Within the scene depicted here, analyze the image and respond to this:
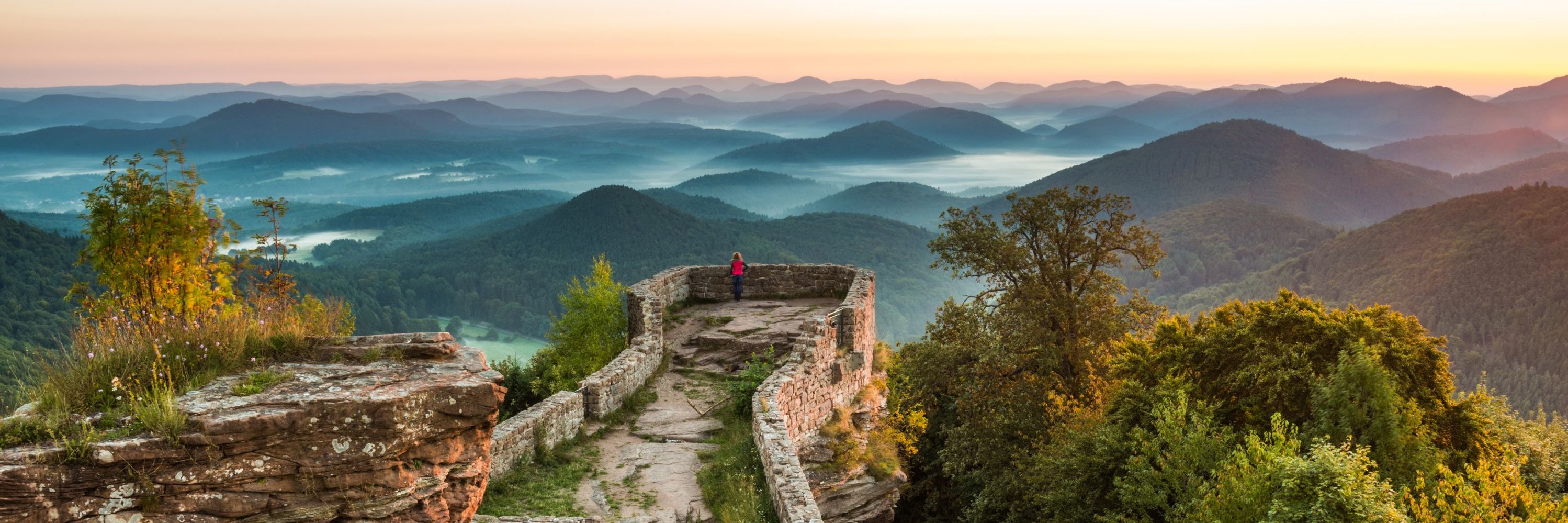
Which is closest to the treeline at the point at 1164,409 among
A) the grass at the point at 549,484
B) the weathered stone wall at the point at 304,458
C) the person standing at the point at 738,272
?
the person standing at the point at 738,272

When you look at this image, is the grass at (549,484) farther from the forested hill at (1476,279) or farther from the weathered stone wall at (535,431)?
the forested hill at (1476,279)

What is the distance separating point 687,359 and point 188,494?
48.9 feet

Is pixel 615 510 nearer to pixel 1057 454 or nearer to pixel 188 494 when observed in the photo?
pixel 188 494

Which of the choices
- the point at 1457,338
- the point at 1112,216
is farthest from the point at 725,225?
the point at 1112,216

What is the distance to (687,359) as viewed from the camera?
2233 cm

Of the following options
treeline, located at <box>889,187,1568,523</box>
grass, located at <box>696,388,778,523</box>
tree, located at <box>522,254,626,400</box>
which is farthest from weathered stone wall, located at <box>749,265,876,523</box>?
tree, located at <box>522,254,626,400</box>

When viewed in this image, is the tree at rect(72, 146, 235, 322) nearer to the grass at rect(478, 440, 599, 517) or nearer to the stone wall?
the grass at rect(478, 440, 599, 517)

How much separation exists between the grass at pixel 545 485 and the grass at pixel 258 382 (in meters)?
4.95

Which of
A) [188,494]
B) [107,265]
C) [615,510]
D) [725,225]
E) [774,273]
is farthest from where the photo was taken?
[725,225]

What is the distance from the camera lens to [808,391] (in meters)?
18.8

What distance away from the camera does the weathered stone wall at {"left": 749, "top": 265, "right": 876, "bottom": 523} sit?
1349 cm

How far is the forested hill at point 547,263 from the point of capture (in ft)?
519

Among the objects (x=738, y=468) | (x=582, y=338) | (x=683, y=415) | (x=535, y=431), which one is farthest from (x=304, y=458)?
(x=582, y=338)

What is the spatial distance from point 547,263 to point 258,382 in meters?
168
